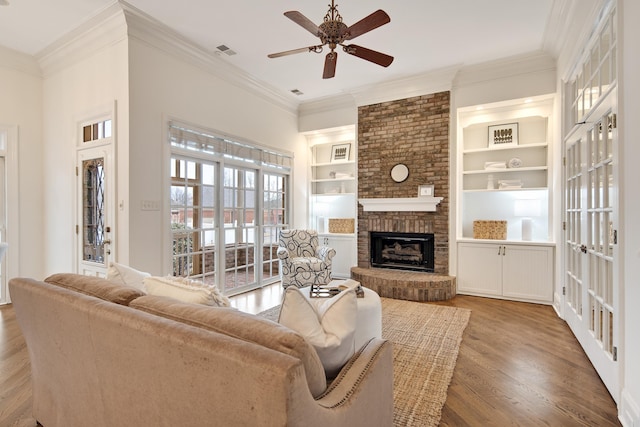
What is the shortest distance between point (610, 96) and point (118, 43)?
435 centimetres

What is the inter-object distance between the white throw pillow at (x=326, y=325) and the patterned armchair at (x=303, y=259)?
128 inches

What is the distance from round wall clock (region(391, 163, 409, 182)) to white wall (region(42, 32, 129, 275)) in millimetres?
3686

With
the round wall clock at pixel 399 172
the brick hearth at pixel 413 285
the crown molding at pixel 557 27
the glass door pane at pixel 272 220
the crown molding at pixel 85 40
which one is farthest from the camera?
the glass door pane at pixel 272 220

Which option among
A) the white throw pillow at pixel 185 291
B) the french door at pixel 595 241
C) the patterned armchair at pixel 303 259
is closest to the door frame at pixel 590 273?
the french door at pixel 595 241

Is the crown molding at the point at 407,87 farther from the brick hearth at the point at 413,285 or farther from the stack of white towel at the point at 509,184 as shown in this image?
the brick hearth at the point at 413,285

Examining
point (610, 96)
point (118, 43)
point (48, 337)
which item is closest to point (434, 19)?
point (610, 96)

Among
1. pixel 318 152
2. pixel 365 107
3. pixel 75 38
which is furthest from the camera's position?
pixel 318 152

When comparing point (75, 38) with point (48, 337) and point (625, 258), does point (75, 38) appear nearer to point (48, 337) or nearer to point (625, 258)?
point (48, 337)

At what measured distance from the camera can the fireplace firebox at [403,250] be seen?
505 centimetres

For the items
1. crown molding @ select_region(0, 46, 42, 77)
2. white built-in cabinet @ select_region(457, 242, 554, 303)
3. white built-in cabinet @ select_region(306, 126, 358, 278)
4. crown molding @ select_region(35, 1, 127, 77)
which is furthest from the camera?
white built-in cabinet @ select_region(306, 126, 358, 278)

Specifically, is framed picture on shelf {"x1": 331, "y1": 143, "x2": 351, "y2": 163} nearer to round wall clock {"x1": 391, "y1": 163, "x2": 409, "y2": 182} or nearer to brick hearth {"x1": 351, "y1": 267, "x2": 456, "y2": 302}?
round wall clock {"x1": 391, "y1": 163, "x2": 409, "y2": 182}

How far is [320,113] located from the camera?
6.05 meters

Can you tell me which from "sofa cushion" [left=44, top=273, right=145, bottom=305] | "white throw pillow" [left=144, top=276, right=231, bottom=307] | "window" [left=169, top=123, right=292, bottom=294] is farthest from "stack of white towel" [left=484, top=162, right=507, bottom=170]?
"sofa cushion" [left=44, top=273, right=145, bottom=305]

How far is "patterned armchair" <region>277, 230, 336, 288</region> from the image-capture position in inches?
186
